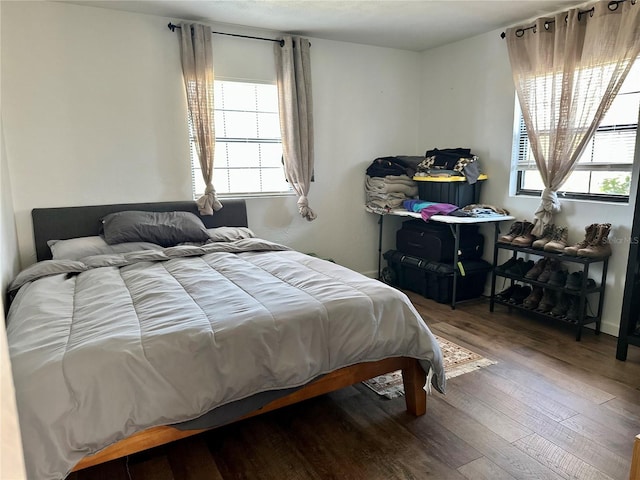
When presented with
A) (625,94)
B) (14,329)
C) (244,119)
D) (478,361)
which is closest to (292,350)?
(14,329)

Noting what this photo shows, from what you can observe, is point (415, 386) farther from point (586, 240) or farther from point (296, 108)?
point (296, 108)

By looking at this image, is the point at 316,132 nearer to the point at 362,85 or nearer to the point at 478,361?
the point at 362,85

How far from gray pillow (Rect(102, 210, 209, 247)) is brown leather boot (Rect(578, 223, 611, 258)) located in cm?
277

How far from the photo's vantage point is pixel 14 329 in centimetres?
175

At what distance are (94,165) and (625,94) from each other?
3961 mm

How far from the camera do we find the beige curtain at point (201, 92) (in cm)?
352

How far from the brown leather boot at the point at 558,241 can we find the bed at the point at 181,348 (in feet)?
5.36

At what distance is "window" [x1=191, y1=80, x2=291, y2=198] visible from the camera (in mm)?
3852

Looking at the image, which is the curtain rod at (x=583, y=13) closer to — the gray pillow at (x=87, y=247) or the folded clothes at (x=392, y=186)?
the folded clothes at (x=392, y=186)

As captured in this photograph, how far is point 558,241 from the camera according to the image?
330cm

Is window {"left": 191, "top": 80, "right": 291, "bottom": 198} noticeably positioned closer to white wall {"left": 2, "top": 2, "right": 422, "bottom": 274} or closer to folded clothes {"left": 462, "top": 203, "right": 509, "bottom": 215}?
white wall {"left": 2, "top": 2, "right": 422, "bottom": 274}

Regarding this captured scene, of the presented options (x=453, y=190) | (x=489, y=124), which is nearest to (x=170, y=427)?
(x=453, y=190)

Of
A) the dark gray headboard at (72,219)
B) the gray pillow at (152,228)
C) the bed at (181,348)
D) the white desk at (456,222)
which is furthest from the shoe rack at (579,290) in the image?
the dark gray headboard at (72,219)

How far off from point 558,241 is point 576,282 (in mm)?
336
